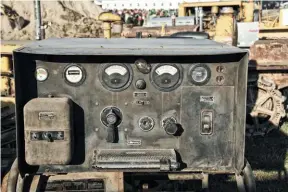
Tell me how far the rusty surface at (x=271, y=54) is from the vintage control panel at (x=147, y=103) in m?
4.41

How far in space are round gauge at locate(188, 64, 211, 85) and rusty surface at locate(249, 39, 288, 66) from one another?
4.49 meters

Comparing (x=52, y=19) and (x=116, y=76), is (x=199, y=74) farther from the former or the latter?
(x=52, y=19)

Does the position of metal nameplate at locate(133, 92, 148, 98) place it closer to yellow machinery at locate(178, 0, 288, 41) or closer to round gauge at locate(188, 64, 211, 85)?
round gauge at locate(188, 64, 211, 85)

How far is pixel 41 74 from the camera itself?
383 centimetres

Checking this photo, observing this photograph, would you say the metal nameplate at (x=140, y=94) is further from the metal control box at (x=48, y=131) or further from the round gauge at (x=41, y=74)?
the round gauge at (x=41, y=74)

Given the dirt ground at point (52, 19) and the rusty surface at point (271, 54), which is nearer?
the rusty surface at point (271, 54)

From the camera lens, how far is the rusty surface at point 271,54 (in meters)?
7.96

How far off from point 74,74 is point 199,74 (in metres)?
1.18

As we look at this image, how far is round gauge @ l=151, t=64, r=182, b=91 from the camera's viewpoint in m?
3.86

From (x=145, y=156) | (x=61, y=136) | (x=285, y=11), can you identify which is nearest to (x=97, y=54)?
(x=61, y=136)

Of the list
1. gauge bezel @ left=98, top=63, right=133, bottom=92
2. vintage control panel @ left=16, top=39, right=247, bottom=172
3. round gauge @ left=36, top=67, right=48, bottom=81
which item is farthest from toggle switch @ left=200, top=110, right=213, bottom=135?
round gauge @ left=36, top=67, right=48, bottom=81

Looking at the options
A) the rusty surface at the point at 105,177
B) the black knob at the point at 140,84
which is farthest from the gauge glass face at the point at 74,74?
the rusty surface at the point at 105,177

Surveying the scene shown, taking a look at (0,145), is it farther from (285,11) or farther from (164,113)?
(285,11)

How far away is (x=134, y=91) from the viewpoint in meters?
3.92
